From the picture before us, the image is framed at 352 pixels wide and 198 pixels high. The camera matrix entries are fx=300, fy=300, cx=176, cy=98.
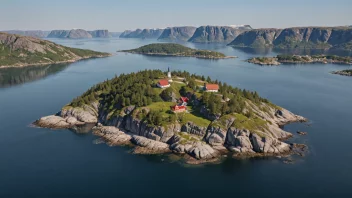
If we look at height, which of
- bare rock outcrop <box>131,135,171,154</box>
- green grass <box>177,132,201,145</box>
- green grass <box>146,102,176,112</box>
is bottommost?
bare rock outcrop <box>131,135,171,154</box>

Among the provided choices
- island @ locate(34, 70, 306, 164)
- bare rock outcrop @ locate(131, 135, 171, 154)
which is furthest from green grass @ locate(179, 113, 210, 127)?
bare rock outcrop @ locate(131, 135, 171, 154)

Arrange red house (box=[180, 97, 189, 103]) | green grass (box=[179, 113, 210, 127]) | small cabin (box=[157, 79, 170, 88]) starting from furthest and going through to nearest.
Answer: small cabin (box=[157, 79, 170, 88]) → red house (box=[180, 97, 189, 103]) → green grass (box=[179, 113, 210, 127])

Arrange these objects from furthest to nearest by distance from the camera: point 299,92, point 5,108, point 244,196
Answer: point 299,92 < point 5,108 < point 244,196

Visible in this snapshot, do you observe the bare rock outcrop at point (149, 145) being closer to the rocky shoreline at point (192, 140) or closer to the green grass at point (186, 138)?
the rocky shoreline at point (192, 140)

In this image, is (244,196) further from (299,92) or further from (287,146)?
(299,92)

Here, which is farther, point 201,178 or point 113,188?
point 201,178

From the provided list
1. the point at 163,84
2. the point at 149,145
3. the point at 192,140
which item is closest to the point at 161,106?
the point at 163,84

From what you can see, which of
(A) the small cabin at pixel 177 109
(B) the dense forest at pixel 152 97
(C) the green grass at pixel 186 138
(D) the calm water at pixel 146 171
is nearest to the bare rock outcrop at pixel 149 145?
(D) the calm water at pixel 146 171

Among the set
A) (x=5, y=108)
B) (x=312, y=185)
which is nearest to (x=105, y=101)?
(x=5, y=108)

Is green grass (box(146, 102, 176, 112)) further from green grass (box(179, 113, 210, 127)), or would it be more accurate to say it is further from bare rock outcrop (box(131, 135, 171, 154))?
bare rock outcrop (box(131, 135, 171, 154))
